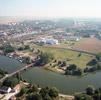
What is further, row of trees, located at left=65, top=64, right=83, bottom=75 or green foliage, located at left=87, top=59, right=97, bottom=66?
green foliage, located at left=87, top=59, right=97, bottom=66

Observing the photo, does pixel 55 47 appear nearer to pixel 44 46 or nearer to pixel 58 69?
pixel 44 46

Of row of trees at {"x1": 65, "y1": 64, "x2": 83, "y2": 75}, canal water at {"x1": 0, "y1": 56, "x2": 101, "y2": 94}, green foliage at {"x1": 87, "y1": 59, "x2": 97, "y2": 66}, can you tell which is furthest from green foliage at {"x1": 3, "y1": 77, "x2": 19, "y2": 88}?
green foliage at {"x1": 87, "y1": 59, "x2": 97, "y2": 66}

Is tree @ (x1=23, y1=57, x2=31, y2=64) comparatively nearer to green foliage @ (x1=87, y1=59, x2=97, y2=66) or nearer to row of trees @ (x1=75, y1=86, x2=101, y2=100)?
green foliage @ (x1=87, y1=59, x2=97, y2=66)

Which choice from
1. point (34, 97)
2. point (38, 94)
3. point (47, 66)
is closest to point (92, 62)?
point (47, 66)

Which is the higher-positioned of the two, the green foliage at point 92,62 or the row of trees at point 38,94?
the row of trees at point 38,94

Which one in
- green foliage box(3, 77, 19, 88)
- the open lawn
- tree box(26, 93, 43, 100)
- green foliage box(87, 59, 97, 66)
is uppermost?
tree box(26, 93, 43, 100)

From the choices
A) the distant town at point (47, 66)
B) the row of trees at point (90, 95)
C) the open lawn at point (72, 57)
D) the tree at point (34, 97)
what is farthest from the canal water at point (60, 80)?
the open lawn at point (72, 57)

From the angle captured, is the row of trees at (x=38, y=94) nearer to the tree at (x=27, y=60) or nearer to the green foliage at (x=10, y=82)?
the green foliage at (x=10, y=82)

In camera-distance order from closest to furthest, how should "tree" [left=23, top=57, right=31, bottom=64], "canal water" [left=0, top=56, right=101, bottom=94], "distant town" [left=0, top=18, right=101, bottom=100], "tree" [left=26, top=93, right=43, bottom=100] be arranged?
"tree" [left=26, top=93, right=43, bottom=100], "distant town" [left=0, top=18, right=101, bottom=100], "canal water" [left=0, top=56, right=101, bottom=94], "tree" [left=23, top=57, right=31, bottom=64]

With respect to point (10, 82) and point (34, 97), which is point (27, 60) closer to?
point (10, 82)
